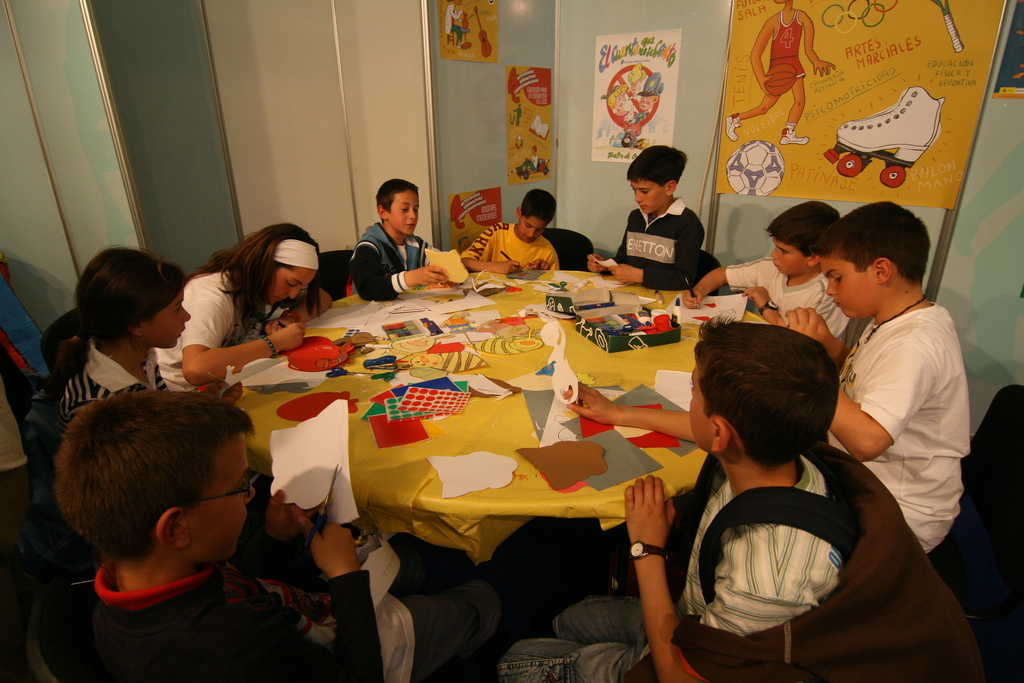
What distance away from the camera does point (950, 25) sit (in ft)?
9.94

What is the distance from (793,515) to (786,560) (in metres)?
0.07

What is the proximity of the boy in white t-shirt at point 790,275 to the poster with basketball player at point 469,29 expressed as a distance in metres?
2.47

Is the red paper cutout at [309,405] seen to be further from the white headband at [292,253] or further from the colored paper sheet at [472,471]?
the white headband at [292,253]

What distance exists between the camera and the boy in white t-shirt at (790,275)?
7.75ft

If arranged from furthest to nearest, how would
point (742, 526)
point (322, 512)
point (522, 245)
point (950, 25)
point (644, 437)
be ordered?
point (522, 245), point (950, 25), point (644, 437), point (322, 512), point (742, 526)

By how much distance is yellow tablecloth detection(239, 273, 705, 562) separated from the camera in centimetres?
122

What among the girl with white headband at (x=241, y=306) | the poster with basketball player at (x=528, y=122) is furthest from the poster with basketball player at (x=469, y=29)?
the girl with white headband at (x=241, y=306)

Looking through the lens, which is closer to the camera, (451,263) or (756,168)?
(451,263)

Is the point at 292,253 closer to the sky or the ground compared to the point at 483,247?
closer to the sky

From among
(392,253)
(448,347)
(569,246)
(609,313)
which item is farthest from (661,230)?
(448,347)

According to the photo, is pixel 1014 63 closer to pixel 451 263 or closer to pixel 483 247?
pixel 483 247

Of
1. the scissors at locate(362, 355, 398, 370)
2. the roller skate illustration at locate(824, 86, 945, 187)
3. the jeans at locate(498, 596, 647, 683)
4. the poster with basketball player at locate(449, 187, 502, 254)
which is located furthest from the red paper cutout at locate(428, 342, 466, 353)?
the roller skate illustration at locate(824, 86, 945, 187)

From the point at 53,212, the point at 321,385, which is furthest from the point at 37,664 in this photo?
the point at 53,212

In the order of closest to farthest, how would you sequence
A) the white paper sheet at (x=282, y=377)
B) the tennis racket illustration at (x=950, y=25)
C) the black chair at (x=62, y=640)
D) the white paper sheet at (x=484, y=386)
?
1. the black chair at (x=62, y=640)
2. the white paper sheet at (x=484, y=386)
3. the white paper sheet at (x=282, y=377)
4. the tennis racket illustration at (x=950, y=25)
